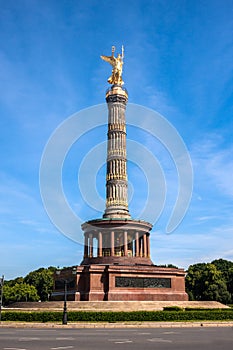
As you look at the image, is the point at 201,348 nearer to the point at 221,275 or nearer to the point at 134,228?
the point at 134,228

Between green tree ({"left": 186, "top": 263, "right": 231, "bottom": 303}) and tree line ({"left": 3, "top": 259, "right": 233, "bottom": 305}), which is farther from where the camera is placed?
tree line ({"left": 3, "top": 259, "right": 233, "bottom": 305})

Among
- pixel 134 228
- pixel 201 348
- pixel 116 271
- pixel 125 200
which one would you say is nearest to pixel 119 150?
pixel 125 200

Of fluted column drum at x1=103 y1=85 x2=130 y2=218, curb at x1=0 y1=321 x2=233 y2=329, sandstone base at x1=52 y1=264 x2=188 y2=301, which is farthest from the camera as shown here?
fluted column drum at x1=103 y1=85 x2=130 y2=218

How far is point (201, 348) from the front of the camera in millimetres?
11695

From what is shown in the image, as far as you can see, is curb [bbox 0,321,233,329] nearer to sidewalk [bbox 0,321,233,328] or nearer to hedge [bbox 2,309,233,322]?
sidewalk [bbox 0,321,233,328]

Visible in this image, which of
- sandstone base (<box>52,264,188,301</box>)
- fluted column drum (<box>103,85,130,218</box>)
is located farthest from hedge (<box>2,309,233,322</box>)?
fluted column drum (<box>103,85,130,218</box>)

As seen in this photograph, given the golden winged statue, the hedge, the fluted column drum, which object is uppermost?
the golden winged statue

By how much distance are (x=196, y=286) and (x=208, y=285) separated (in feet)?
11.0

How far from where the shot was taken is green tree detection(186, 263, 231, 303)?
2283 inches

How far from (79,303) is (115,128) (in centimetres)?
2313

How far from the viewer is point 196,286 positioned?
62.7 meters

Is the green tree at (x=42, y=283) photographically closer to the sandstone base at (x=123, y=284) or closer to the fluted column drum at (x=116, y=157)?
the fluted column drum at (x=116, y=157)

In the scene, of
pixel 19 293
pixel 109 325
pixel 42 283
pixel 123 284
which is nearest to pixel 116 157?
pixel 123 284

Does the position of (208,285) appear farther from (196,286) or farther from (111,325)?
(111,325)
